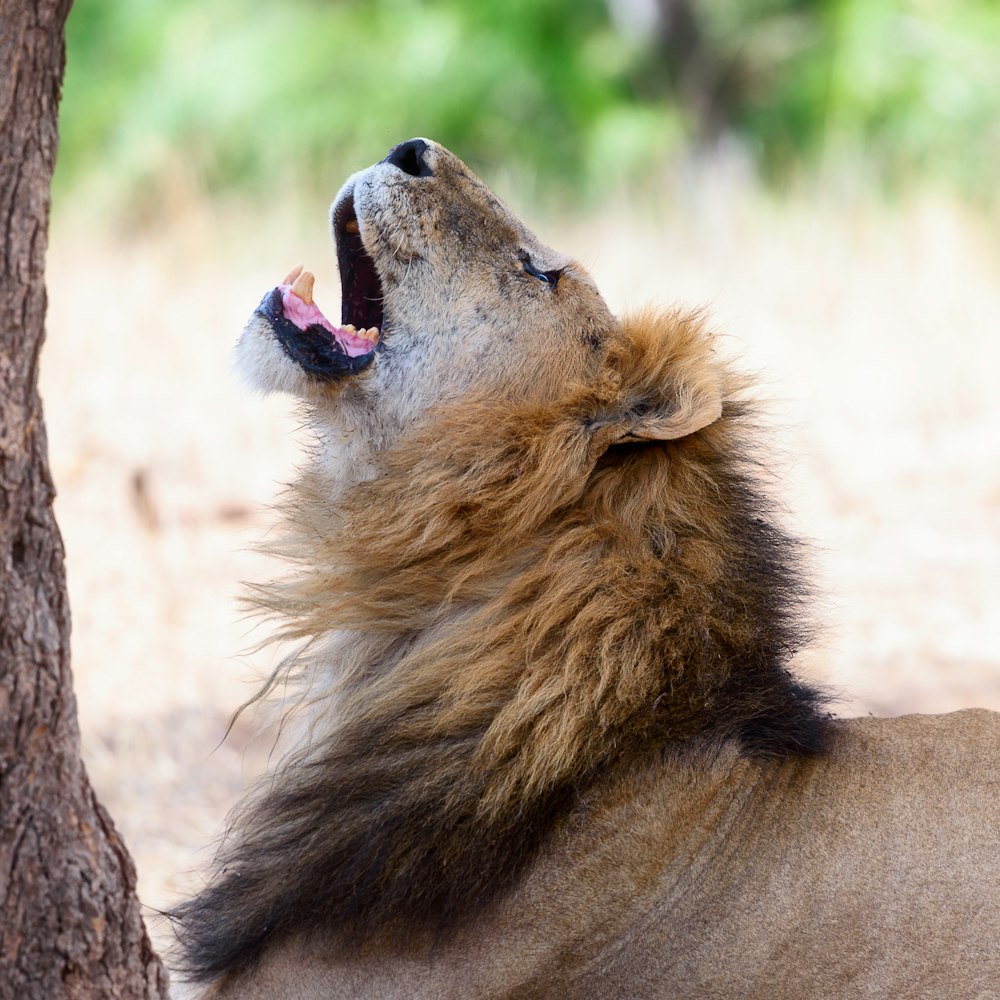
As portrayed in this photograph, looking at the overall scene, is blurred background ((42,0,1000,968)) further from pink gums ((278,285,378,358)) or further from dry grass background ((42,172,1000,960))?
pink gums ((278,285,378,358))

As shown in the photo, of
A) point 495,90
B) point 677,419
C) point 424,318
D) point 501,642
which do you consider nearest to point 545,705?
point 501,642

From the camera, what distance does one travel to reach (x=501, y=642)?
311cm

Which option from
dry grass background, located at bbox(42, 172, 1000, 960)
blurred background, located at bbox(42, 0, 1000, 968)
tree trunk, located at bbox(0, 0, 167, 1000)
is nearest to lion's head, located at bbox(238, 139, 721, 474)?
dry grass background, located at bbox(42, 172, 1000, 960)

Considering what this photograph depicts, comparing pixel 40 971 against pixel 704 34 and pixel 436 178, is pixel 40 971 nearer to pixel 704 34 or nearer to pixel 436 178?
pixel 436 178

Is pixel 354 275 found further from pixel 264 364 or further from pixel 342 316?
pixel 264 364

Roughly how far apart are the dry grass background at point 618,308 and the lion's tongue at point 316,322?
1.46ft

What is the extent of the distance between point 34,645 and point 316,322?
4.54 feet

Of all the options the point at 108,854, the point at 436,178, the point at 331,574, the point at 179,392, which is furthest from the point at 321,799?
the point at 179,392

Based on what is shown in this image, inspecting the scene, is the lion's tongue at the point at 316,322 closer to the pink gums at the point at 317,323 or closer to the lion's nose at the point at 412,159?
the pink gums at the point at 317,323

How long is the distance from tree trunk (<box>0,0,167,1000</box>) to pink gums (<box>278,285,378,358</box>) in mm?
1152

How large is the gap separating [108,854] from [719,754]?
1.23 m

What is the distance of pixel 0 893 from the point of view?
2293 mm

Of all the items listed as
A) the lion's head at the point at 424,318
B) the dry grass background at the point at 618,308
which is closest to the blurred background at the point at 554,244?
the dry grass background at the point at 618,308

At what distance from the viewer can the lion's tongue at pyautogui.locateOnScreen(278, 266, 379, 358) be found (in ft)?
11.5
